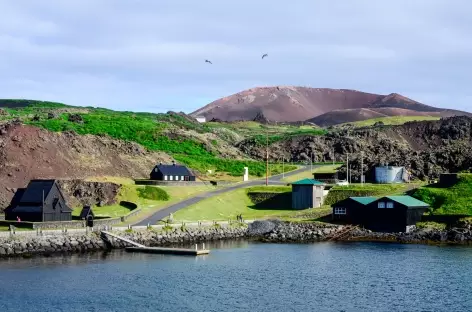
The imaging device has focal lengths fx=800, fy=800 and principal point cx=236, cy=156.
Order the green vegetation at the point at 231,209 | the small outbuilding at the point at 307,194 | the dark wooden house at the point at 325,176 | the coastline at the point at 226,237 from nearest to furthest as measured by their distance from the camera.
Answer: the coastline at the point at 226,237, the green vegetation at the point at 231,209, the small outbuilding at the point at 307,194, the dark wooden house at the point at 325,176

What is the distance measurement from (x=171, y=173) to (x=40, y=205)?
1605 inches

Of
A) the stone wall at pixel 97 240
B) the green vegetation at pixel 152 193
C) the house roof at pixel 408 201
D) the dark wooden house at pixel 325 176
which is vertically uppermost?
the dark wooden house at pixel 325 176

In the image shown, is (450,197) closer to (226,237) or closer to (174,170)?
(226,237)

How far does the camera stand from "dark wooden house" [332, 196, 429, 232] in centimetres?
10844

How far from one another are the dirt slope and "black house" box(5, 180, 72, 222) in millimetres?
11116

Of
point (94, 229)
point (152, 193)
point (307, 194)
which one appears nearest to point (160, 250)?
point (94, 229)

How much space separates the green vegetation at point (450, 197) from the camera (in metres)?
111

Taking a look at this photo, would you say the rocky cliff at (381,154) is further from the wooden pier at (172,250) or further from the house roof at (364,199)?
the wooden pier at (172,250)

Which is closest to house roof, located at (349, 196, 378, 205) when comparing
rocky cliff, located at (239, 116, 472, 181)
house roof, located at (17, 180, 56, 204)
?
rocky cliff, located at (239, 116, 472, 181)

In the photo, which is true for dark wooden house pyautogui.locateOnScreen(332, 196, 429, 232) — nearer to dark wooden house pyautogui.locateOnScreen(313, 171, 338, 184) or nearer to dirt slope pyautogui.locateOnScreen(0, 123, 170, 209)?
dark wooden house pyautogui.locateOnScreen(313, 171, 338, 184)

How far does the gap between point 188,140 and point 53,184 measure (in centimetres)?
8981

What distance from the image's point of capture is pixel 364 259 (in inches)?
3435

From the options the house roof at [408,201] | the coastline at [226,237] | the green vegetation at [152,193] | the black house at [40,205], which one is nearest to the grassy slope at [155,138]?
the green vegetation at [152,193]

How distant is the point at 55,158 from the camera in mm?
126812
